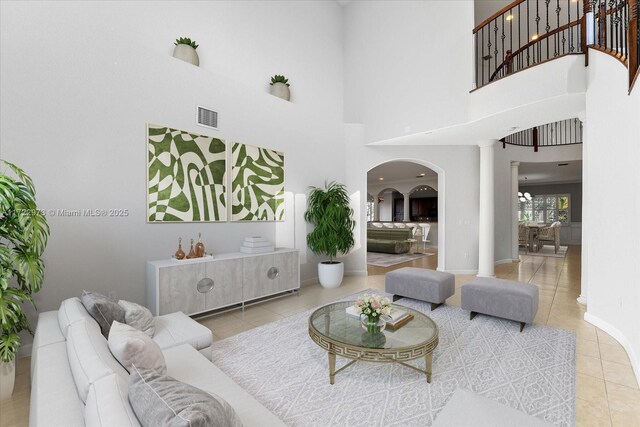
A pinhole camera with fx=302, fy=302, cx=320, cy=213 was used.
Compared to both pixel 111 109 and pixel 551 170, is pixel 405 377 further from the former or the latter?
pixel 551 170

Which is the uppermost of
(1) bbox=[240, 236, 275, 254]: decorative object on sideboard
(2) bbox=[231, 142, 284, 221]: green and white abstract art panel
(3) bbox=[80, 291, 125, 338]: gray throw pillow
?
(2) bbox=[231, 142, 284, 221]: green and white abstract art panel

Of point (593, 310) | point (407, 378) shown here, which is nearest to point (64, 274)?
point (407, 378)

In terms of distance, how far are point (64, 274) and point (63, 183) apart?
0.94 m

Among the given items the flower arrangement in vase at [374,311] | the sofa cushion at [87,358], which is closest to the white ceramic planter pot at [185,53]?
the sofa cushion at [87,358]

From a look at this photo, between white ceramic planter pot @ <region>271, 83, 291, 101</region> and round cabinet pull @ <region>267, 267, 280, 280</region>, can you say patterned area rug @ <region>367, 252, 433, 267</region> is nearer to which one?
round cabinet pull @ <region>267, 267, 280, 280</region>

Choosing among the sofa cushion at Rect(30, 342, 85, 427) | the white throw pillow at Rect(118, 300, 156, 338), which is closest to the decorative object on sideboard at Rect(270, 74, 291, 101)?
the white throw pillow at Rect(118, 300, 156, 338)

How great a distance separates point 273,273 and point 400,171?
8273mm

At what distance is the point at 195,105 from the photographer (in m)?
4.12

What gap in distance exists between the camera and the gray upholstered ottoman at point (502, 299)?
A: 3.38 m

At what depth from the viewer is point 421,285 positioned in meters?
4.22

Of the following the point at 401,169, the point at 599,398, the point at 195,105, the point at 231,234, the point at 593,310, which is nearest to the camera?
the point at 599,398

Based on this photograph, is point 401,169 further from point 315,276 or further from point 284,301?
point 284,301

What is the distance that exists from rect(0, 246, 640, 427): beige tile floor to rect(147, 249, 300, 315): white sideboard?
0.25 m

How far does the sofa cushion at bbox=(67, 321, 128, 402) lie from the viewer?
50.0 inches
